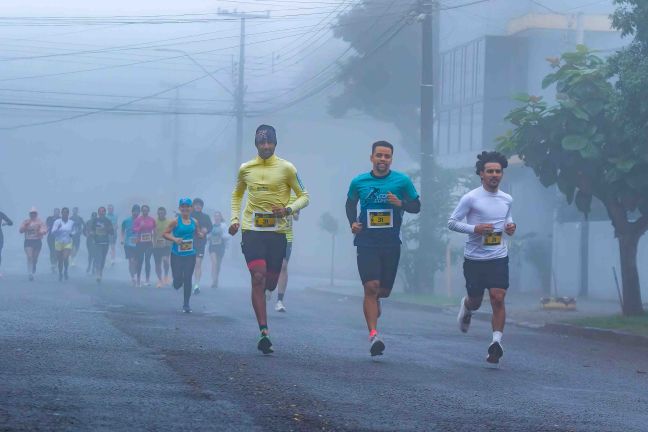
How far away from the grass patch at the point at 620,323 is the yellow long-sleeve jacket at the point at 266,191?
6265 mm

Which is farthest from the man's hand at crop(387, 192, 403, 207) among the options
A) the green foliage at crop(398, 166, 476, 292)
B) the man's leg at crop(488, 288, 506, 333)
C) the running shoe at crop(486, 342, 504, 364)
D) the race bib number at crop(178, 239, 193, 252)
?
the green foliage at crop(398, 166, 476, 292)

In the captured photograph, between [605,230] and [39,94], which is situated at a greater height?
[39,94]

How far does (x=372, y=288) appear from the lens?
422 inches

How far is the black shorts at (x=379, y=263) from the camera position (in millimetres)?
10680

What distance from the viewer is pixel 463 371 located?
10008 mm

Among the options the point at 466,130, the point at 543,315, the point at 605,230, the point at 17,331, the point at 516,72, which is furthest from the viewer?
the point at 466,130

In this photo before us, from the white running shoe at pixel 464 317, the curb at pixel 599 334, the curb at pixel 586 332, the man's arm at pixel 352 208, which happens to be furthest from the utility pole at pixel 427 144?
the man's arm at pixel 352 208

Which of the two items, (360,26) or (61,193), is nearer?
(360,26)

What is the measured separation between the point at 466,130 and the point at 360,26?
7.76m

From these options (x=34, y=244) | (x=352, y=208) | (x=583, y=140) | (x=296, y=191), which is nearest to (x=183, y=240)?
(x=583, y=140)

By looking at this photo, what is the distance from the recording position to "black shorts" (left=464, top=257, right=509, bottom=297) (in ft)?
36.0

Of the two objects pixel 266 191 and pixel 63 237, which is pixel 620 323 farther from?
pixel 63 237

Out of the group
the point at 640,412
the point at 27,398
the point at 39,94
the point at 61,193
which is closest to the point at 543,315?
the point at 640,412

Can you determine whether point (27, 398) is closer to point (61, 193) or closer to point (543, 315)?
point (543, 315)
